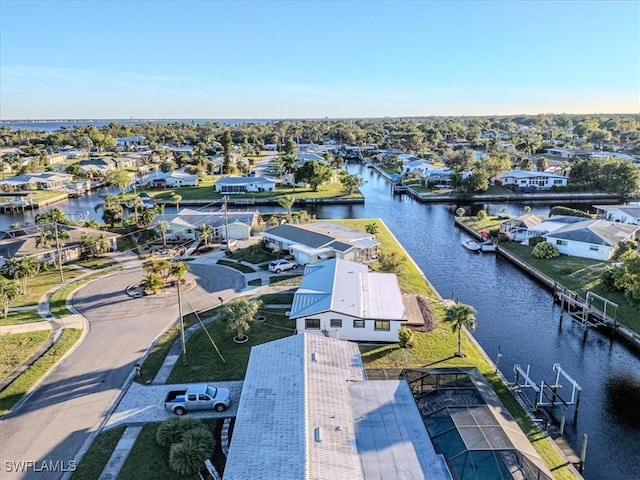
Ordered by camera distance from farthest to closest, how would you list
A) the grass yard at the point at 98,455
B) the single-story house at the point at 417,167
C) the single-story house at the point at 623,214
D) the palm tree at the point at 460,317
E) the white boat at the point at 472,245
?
1. the single-story house at the point at 417,167
2. the single-story house at the point at 623,214
3. the white boat at the point at 472,245
4. the palm tree at the point at 460,317
5. the grass yard at the point at 98,455

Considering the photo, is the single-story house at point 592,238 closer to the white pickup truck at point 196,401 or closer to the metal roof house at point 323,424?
the metal roof house at point 323,424

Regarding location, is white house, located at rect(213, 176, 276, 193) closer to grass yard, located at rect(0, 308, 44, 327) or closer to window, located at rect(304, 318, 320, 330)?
grass yard, located at rect(0, 308, 44, 327)

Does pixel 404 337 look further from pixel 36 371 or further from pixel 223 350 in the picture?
pixel 36 371

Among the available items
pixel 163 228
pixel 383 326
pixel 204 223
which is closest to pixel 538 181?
pixel 204 223

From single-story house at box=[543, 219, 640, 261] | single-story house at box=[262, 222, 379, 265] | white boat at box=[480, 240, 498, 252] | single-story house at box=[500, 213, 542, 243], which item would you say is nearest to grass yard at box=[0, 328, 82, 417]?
single-story house at box=[262, 222, 379, 265]

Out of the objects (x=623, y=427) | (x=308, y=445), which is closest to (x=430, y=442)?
(x=308, y=445)

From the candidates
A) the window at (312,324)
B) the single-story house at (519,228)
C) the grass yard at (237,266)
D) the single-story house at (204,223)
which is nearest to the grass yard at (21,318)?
the grass yard at (237,266)

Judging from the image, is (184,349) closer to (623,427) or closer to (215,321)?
(215,321)
